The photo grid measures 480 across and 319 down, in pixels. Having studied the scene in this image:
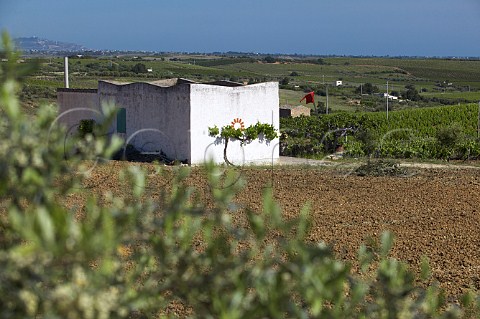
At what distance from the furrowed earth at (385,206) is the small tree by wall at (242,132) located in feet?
8.65

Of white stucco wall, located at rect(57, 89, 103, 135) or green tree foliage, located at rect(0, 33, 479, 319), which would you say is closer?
green tree foliage, located at rect(0, 33, 479, 319)

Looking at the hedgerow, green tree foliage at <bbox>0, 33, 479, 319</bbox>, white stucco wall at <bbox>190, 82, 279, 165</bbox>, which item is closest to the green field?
the hedgerow

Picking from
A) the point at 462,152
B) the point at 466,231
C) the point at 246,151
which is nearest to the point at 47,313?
the point at 466,231

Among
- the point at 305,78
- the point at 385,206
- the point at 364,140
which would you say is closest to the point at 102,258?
the point at 385,206

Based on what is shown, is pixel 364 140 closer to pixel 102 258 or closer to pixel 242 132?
pixel 242 132

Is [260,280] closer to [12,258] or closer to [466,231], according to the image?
[12,258]

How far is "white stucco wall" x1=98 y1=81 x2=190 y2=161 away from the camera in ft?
69.5

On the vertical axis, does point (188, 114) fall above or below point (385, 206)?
above

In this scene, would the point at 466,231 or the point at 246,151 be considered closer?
the point at 466,231

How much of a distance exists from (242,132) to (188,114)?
77.9 inches

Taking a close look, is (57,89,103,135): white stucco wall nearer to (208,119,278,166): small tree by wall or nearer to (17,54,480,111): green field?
(208,119,278,166): small tree by wall

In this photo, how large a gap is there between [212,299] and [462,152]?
25523 millimetres

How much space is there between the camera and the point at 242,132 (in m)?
22.2

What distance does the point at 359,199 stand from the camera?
14.0 m
